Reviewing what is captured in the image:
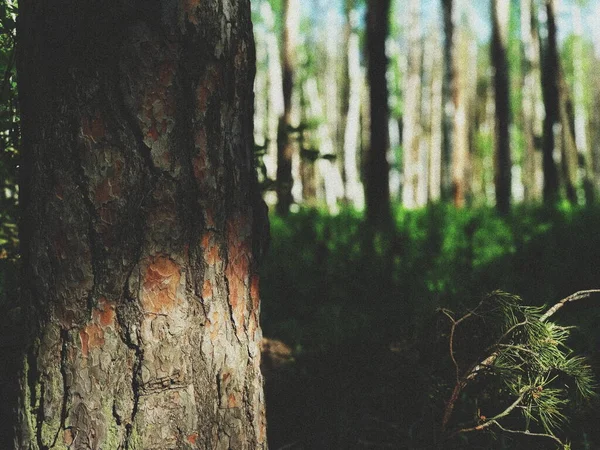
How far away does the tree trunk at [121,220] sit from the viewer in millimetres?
1390

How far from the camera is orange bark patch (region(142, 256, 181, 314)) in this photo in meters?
1.42

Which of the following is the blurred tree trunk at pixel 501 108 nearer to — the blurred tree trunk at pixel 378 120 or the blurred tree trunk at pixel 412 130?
the blurred tree trunk at pixel 378 120

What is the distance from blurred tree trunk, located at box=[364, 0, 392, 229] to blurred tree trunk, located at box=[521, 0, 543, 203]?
1080cm

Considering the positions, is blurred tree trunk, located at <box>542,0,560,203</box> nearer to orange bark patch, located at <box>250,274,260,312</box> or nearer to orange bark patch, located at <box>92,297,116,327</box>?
orange bark patch, located at <box>250,274,260,312</box>

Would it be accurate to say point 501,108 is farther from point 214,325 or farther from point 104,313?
point 104,313

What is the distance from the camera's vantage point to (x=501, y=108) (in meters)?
9.62

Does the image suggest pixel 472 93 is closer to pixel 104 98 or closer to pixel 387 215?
pixel 387 215

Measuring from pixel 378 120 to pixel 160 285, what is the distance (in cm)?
635

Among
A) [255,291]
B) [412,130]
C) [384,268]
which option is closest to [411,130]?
[412,130]

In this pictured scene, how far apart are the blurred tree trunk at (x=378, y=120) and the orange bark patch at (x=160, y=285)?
6.11m

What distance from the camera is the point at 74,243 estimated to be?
4.56 feet

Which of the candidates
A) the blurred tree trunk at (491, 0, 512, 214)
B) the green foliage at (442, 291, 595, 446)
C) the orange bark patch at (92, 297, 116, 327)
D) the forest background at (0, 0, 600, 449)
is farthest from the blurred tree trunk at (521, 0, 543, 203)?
the orange bark patch at (92, 297, 116, 327)

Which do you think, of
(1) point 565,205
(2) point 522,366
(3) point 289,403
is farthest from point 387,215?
(2) point 522,366

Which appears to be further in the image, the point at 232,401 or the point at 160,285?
the point at 232,401
